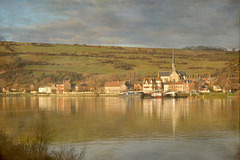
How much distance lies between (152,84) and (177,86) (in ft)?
21.4

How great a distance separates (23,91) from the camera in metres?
63.4

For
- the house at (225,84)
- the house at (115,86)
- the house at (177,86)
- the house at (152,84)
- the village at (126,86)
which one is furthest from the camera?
the house at (152,84)

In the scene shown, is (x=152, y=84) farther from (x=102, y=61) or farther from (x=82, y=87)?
(x=102, y=61)

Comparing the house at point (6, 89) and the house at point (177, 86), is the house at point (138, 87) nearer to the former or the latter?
the house at point (177, 86)

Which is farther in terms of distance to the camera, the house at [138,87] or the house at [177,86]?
the house at [138,87]

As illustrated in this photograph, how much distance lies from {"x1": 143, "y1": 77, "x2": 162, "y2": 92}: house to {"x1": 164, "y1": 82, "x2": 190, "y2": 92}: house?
6.76 feet

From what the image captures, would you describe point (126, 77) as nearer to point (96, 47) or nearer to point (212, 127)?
point (96, 47)

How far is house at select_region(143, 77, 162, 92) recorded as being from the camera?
72.9 m

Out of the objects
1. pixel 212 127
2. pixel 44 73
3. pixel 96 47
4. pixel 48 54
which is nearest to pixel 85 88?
pixel 44 73

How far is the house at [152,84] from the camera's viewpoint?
72.9 m

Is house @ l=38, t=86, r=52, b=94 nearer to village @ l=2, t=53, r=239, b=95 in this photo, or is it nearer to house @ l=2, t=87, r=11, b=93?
village @ l=2, t=53, r=239, b=95

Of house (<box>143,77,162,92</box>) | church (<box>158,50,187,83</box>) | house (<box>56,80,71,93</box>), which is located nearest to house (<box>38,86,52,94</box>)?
house (<box>56,80,71,93</box>)

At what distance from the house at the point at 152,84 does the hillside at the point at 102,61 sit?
4614 mm

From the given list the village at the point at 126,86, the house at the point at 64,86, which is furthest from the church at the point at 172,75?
the house at the point at 64,86
